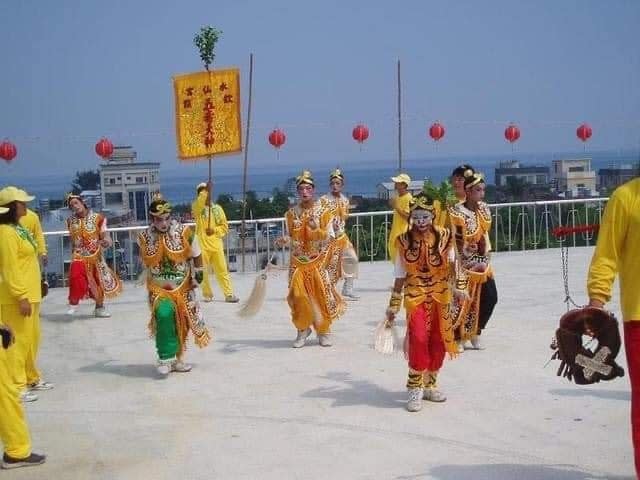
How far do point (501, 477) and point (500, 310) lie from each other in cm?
510

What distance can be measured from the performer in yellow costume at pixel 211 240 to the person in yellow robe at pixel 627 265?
746 cm

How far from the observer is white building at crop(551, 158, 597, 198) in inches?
637

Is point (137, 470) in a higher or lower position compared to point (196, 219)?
lower

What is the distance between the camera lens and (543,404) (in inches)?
238

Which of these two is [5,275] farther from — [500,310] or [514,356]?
[500,310]

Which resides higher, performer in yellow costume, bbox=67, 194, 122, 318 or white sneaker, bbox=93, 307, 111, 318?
performer in yellow costume, bbox=67, 194, 122, 318

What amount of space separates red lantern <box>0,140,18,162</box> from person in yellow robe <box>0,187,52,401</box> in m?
8.19

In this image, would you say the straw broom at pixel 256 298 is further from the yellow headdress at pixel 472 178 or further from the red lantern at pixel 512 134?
the red lantern at pixel 512 134

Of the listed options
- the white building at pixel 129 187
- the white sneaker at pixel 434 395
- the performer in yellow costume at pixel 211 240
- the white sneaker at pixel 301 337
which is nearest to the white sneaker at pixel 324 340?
the white sneaker at pixel 301 337

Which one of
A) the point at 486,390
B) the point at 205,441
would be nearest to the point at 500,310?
the point at 486,390

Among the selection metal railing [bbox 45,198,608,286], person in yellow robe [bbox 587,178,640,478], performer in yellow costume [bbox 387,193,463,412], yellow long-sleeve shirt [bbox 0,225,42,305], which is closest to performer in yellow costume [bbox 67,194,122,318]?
metal railing [bbox 45,198,608,286]

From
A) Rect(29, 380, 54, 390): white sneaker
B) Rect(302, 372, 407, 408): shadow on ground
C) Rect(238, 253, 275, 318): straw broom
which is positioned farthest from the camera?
Rect(238, 253, 275, 318): straw broom

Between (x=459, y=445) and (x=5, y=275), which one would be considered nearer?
(x=459, y=445)

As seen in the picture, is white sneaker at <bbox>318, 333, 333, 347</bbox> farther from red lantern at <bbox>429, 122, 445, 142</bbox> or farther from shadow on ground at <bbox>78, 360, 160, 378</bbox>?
red lantern at <bbox>429, 122, 445, 142</bbox>
